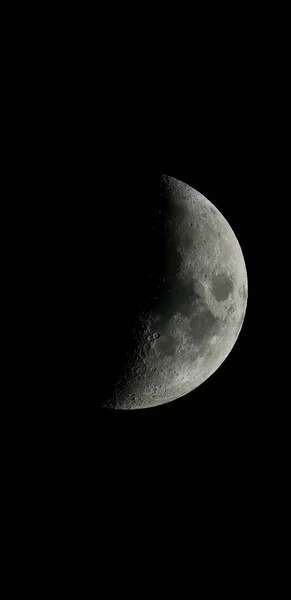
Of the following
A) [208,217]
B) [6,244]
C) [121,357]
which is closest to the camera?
[6,244]

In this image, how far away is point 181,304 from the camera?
4047mm

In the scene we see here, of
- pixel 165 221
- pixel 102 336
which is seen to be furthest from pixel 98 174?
pixel 102 336

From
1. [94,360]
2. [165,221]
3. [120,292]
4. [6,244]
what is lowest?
[94,360]

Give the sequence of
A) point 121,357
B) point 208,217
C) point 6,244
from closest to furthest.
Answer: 1. point 6,244
2. point 121,357
3. point 208,217

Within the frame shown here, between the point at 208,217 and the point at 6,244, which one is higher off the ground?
the point at 208,217

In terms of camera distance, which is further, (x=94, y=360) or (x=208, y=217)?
(x=208, y=217)

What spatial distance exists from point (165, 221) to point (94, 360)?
121 cm

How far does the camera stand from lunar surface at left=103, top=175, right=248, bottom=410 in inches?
158

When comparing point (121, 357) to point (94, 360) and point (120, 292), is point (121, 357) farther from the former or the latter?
point (120, 292)

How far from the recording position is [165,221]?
13.6 feet

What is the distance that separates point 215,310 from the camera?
4273 mm

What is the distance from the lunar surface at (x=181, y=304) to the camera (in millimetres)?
4004

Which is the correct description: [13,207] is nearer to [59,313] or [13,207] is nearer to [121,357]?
[59,313]

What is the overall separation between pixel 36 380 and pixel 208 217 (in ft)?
6.43
